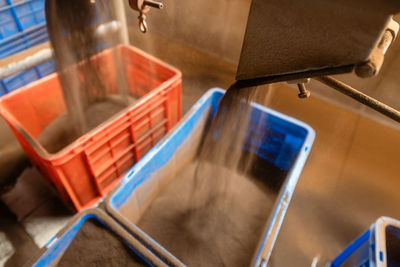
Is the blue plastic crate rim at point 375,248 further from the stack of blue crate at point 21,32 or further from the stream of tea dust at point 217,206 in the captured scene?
the stack of blue crate at point 21,32

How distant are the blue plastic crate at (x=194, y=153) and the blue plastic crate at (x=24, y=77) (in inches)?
43.1

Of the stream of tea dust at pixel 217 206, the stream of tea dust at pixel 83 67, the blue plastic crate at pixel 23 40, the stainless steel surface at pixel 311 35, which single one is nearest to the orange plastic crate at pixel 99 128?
the stream of tea dust at pixel 83 67

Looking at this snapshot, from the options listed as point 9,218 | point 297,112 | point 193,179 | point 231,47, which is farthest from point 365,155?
point 9,218

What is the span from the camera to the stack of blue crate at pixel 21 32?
158 centimetres

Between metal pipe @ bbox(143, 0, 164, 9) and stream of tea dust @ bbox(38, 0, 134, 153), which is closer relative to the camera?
metal pipe @ bbox(143, 0, 164, 9)

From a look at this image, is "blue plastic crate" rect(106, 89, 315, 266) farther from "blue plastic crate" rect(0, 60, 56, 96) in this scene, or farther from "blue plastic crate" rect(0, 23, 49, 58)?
"blue plastic crate" rect(0, 23, 49, 58)

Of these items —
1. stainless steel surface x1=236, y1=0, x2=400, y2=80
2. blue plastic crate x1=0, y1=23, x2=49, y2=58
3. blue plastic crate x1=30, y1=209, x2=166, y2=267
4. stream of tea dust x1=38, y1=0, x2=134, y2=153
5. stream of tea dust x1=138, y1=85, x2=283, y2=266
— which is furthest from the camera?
blue plastic crate x1=0, y1=23, x2=49, y2=58

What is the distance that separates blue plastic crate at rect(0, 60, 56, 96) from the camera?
67.1 inches

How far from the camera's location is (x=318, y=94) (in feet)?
7.50

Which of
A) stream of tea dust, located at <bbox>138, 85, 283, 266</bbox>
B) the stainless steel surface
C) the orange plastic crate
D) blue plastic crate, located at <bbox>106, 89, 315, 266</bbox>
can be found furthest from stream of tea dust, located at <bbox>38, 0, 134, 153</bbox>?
the stainless steel surface

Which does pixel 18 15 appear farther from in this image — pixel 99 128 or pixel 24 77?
pixel 99 128

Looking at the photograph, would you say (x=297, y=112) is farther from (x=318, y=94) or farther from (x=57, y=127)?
(x=57, y=127)

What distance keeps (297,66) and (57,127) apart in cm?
150

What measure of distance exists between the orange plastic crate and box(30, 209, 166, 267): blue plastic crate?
313 millimetres
